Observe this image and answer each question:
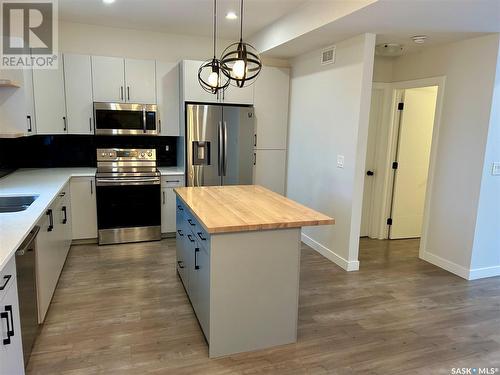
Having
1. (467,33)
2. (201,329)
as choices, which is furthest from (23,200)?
(467,33)

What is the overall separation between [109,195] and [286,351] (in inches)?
115

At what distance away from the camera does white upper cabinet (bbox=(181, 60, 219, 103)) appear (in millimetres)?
4531

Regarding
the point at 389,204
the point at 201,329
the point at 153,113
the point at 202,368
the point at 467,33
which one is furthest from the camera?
the point at 389,204

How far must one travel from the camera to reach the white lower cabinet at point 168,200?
4.66 meters

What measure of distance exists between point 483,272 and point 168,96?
14.0 ft

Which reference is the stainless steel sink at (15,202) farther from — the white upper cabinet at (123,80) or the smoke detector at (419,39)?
the smoke detector at (419,39)

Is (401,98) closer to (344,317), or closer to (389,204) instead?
(389,204)

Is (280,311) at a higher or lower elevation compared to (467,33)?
lower

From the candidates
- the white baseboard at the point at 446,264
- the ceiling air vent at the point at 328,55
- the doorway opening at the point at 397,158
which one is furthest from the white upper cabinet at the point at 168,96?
the white baseboard at the point at 446,264

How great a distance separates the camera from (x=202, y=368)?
227 cm

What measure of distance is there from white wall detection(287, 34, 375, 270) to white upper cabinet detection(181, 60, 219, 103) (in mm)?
1347

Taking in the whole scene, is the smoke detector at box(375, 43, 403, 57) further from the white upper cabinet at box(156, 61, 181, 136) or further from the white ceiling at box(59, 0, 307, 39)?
the white upper cabinet at box(156, 61, 181, 136)

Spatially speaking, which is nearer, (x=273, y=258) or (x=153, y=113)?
(x=273, y=258)

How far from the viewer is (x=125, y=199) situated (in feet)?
14.6
